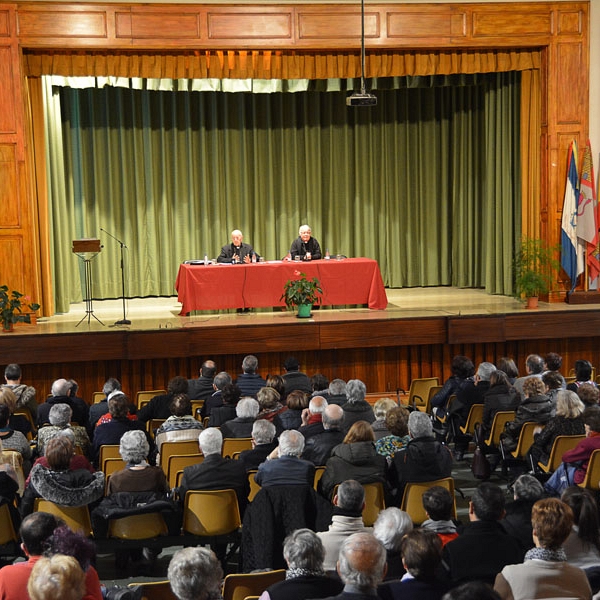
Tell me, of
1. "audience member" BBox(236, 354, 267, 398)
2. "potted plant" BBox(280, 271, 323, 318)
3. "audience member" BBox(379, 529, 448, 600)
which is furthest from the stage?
"audience member" BBox(379, 529, 448, 600)

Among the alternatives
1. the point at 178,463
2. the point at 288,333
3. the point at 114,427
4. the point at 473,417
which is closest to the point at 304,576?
the point at 178,463

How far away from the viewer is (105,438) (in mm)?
6391

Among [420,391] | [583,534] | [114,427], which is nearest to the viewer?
[583,534]

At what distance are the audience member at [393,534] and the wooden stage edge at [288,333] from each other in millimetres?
6269

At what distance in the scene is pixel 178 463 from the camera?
5.74 meters

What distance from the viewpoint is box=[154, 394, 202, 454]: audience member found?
6.39 m

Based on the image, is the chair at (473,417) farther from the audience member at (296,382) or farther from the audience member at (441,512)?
the audience member at (441,512)


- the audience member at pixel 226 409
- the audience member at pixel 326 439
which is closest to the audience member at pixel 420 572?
the audience member at pixel 326 439

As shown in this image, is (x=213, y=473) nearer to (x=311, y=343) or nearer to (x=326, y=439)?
(x=326, y=439)

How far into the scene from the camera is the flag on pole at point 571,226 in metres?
11.8

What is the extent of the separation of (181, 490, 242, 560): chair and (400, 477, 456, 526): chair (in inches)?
36.2

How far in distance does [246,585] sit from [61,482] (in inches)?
60.9

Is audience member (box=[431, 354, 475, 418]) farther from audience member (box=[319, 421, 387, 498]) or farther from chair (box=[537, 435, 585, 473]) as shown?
audience member (box=[319, 421, 387, 498])

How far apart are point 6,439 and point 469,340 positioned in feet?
19.4
